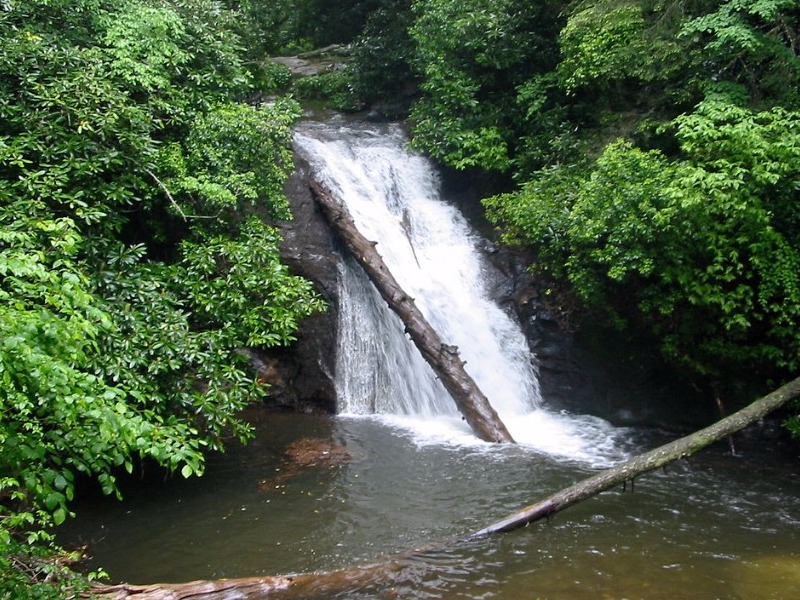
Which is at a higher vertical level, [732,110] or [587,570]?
[732,110]

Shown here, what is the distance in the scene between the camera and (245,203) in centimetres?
1039

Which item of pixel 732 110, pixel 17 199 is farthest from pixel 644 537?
pixel 17 199

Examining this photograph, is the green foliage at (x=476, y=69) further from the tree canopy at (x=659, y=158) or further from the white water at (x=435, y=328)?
the white water at (x=435, y=328)

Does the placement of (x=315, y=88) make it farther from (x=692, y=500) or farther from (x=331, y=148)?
(x=692, y=500)

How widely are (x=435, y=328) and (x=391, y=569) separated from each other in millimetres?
5873

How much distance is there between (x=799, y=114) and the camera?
862 centimetres

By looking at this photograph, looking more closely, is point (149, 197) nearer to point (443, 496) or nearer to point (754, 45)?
point (443, 496)

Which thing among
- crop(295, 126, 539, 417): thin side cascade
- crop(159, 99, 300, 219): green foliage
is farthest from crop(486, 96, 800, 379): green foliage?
crop(159, 99, 300, 219): green foliage

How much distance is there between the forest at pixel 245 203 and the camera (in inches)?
268

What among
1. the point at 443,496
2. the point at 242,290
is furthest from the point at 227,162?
the point at 443,496

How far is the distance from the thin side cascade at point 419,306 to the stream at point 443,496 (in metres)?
0.04

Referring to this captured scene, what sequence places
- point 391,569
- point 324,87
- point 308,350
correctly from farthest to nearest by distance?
1. point 324,87
2. point 308,350
3. point 391,569

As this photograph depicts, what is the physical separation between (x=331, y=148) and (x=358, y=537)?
9599mm

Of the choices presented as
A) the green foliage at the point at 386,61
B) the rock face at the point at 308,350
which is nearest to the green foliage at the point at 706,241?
the rock face at the point at 308,350
